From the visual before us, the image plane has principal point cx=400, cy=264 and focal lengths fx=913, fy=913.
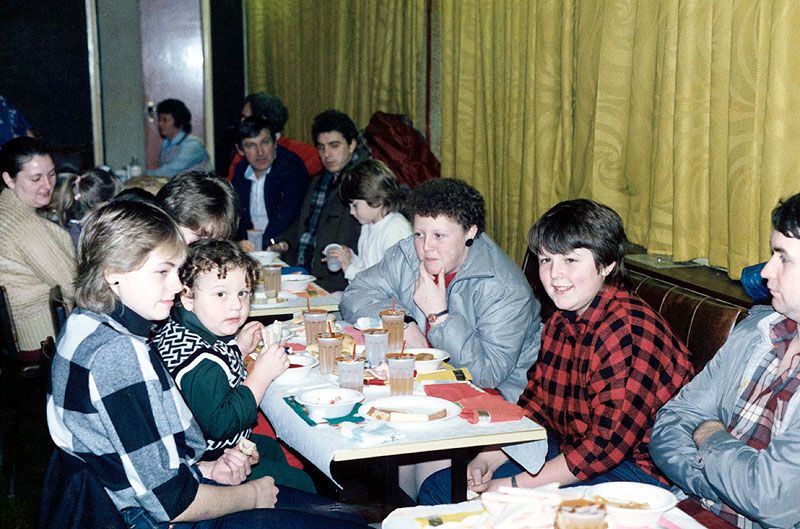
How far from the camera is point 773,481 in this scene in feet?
6.32

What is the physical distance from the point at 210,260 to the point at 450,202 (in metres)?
0.98

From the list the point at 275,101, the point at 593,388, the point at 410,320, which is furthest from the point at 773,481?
the point at 275,101

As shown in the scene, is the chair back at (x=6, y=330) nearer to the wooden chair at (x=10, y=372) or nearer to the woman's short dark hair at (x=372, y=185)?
the wooden chair at (x=10, y=372)

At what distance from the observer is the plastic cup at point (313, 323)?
312 cm

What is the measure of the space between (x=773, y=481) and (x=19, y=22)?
8.14 metres

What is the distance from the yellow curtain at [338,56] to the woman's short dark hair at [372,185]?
5.91 feet

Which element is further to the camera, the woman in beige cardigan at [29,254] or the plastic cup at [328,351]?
the woman in beige cardigan at [29,254]

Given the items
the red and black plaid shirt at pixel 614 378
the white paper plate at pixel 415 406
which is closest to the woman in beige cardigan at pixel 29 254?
the white paper plate at pixel 415 406

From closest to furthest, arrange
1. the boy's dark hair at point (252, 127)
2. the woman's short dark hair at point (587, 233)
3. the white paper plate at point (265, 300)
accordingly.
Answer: the woman's short dark hair at point (587, 233) → the white paper plate at point (265, 300) → the boy's dark hair at point (252, 127)

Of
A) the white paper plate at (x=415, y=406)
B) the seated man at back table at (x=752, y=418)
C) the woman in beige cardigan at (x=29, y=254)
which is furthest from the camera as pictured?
the woman in beige cardigan at (x=29, y=254)

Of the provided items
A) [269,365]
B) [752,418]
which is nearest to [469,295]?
[269,365]

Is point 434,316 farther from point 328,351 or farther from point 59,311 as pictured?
point 59,311

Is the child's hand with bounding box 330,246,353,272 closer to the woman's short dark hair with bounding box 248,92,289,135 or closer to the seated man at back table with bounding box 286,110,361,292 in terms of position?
the seated man at back table with bounding box 286,110,361,292

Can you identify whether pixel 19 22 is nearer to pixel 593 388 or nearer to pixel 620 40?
pixel 620 40
